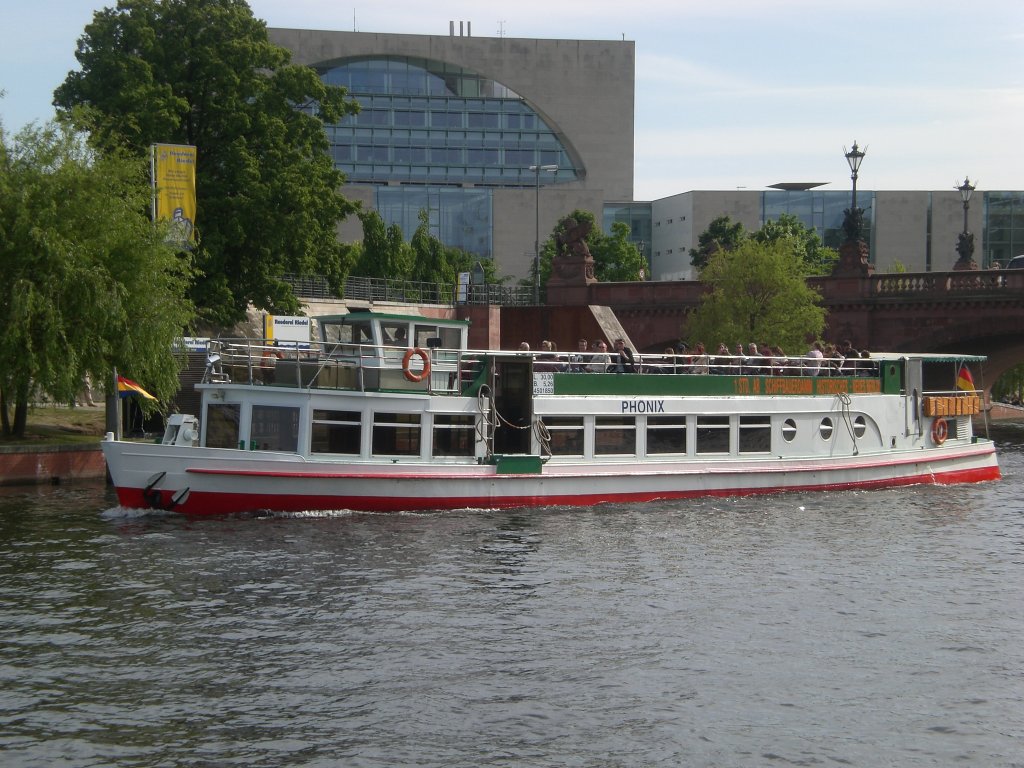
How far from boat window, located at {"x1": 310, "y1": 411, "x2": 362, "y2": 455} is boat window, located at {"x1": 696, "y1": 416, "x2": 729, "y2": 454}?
31.9 ft

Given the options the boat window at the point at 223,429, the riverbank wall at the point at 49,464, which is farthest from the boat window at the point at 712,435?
the riverbank wall at the point at 49,464

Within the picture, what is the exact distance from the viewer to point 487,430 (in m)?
31.1

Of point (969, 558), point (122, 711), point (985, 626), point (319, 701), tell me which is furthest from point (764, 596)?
point (122, 711)

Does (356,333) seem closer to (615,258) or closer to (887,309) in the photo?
(887,309)

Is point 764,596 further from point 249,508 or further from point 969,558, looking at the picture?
point 249,508

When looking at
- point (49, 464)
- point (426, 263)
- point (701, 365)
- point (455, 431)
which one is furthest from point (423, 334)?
point (426, 263)

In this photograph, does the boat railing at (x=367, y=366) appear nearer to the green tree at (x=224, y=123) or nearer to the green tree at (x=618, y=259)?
the green tree at (x=224, y=123)

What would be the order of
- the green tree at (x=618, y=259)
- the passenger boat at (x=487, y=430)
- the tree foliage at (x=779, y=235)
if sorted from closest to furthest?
the passenger boat at (x=487, y=430), the tree foliage at (x=779, y=235), the green tree at (x=618, y=259)

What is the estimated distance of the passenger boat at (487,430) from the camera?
28.3 metres

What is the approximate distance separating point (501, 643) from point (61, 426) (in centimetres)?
2663

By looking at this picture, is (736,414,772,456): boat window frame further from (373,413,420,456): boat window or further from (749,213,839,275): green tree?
(749,213,839,275): green tree

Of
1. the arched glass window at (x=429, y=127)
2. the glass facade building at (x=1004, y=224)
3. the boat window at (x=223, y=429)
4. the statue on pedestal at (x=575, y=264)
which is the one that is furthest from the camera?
the arched glass window at (x=429, y=127)

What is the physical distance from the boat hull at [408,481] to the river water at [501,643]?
2.13ft

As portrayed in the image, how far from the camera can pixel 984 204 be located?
12325cm
